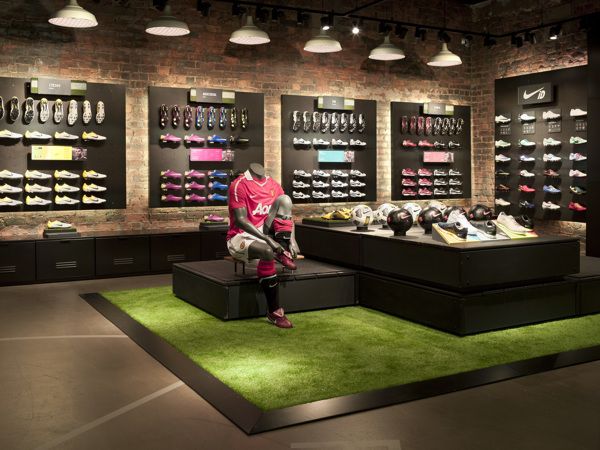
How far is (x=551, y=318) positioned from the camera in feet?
21.8

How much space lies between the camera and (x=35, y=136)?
9.71 m

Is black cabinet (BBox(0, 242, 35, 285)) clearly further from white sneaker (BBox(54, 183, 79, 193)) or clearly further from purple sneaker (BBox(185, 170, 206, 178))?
purple sneaker (BBox(185, 170, 206, 178))

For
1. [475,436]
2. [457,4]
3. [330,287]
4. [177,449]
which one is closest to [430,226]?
[330,287]

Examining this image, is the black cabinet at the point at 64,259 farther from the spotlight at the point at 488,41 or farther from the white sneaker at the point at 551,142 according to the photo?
the spotlight at the point at 488,41

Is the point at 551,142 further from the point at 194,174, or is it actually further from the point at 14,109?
the point at 14,109

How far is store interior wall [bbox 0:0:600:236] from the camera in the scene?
9906 millimetres

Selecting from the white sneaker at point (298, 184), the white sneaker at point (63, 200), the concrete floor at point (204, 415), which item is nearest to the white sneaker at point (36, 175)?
the white sneaker at point (63, 200)

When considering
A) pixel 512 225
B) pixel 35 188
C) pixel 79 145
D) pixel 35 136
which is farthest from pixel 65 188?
pixel 512 225

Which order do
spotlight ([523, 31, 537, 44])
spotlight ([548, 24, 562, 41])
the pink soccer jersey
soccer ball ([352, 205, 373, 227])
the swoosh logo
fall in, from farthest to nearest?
the swoosh logo
spotlight ([523, 31, 537, 44])
spotlight ([548, 24, 562, 41])
soccer ball ([352, 205, 373, 227])
the pink soccer jersey

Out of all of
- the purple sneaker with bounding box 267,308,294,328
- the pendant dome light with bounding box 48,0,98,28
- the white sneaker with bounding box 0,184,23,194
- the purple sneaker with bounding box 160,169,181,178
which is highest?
the pendant dome light with bounding box 48,0,98,28

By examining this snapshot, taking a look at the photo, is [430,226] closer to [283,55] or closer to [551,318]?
[551,318]

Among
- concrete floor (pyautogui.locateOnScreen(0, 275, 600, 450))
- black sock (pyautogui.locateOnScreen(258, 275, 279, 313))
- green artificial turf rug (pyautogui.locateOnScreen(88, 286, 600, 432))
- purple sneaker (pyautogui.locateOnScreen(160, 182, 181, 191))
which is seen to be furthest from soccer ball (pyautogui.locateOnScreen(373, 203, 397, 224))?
purple sneaker (pyautogui.locateOnScreen(160, 182, 181, 191))

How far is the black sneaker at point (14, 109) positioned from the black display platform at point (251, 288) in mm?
3654

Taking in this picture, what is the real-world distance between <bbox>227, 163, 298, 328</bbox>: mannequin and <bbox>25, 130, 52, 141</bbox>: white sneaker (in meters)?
4.30
